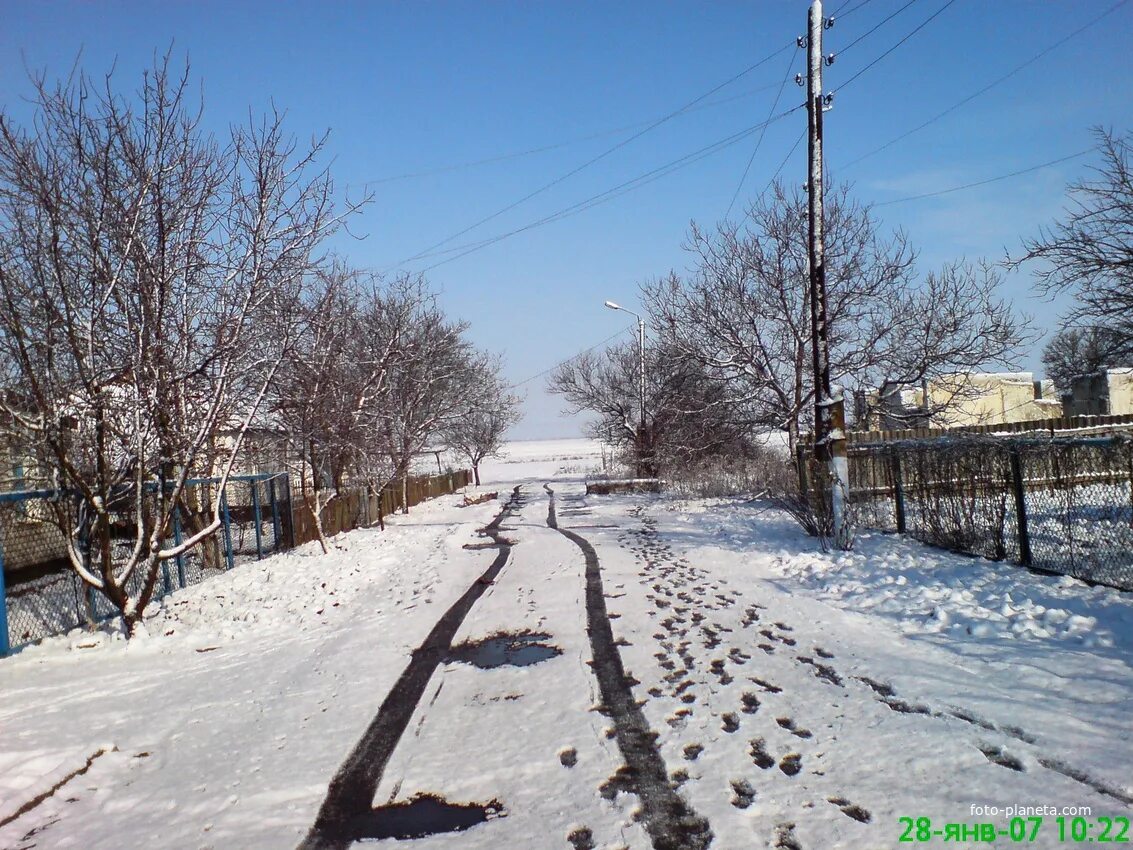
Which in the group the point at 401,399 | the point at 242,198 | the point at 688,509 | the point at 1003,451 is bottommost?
the point at 688,509

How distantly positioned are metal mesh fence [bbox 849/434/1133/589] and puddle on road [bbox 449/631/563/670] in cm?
555

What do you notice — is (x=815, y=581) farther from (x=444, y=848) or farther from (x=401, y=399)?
(x=401, y=399)

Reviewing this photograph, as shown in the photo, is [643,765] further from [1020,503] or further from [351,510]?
[351,510]

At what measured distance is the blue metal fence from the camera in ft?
28.7

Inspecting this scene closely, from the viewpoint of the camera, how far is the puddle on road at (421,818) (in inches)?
160

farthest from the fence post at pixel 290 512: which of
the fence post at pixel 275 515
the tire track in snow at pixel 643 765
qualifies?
the tire track in snow at pixel 643 765

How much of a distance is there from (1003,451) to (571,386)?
118 ft

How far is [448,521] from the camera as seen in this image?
23172 mm

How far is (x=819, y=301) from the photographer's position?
1266 centimetres

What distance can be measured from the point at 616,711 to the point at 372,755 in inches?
66.1

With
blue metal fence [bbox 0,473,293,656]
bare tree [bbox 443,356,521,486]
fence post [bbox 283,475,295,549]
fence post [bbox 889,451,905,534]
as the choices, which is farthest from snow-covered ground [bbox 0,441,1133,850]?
bare tree [bbox 443,356,521,486]

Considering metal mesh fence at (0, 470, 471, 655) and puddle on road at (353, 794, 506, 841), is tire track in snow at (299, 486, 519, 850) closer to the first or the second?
puddle on road at (353, 794, 506, 841)

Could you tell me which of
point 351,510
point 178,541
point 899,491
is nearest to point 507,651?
point 178,541

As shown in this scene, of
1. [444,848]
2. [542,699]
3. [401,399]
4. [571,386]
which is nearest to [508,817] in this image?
[444,848]
